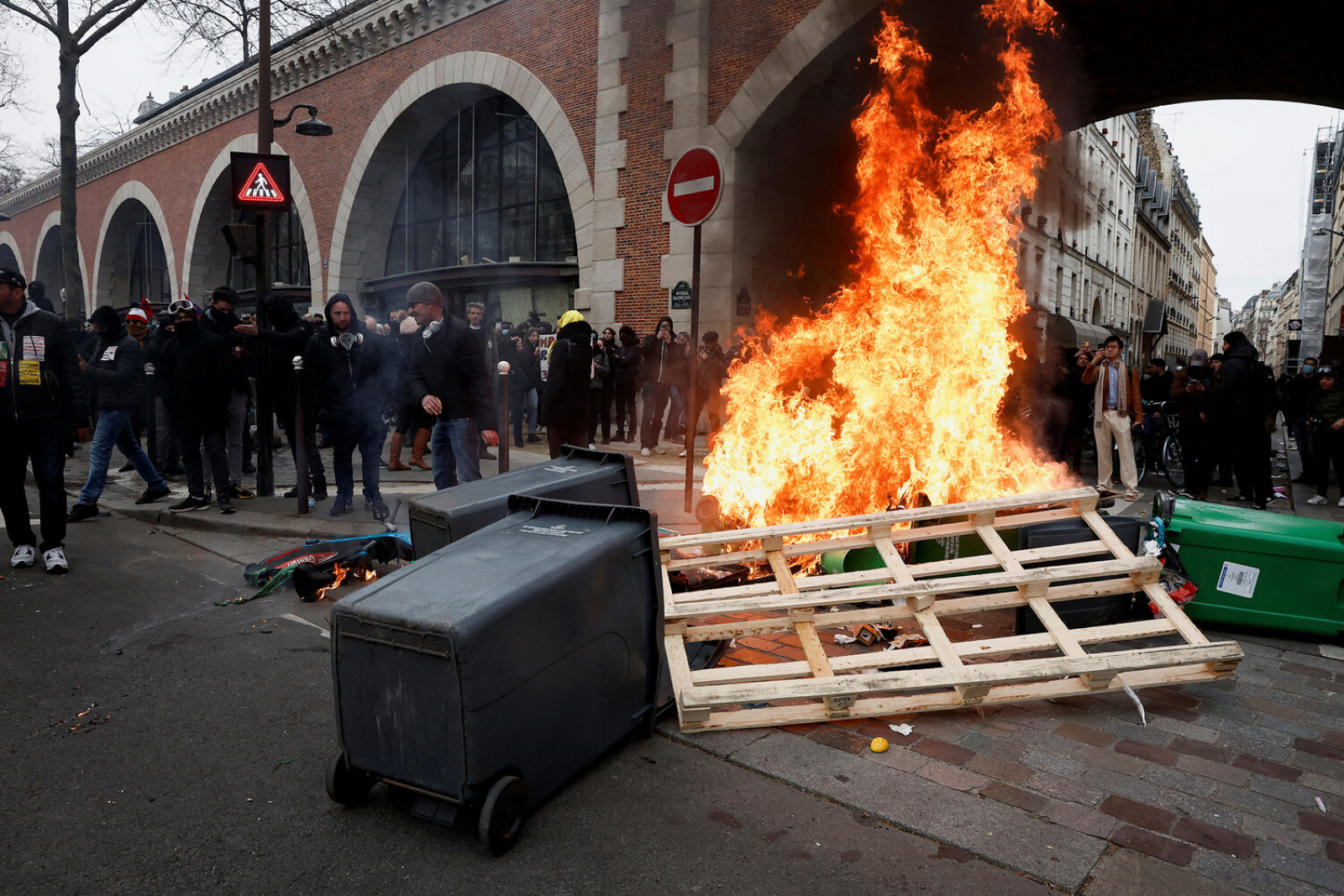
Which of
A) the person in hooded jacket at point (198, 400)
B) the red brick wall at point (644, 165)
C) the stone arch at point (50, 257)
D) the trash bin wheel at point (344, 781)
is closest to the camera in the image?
the trash bin wheel at point (344, 781)

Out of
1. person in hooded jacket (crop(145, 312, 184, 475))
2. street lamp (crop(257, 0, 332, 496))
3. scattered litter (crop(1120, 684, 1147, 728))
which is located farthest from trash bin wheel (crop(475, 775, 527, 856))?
person in hooded jacket (crop(145, 312, 184, 475))

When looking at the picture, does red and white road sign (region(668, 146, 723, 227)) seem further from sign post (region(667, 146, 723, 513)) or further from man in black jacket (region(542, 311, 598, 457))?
man in black jacket (region(542, 311, 598, 457))

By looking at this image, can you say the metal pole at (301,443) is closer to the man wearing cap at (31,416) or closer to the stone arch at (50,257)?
the man wearing cap at (31,416)

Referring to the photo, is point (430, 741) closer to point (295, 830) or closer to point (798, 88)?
point (295, 830)

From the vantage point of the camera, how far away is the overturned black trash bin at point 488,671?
2523 millimetres

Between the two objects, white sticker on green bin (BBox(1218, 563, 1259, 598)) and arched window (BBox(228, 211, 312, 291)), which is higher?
arched window (BBox(228, 211, 312, 291))

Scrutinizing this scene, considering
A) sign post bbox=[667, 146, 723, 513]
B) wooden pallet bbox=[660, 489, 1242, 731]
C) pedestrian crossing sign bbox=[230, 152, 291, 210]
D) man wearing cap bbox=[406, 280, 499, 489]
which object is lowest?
wooden pallet bbox=[660, 489, 1242, 731]

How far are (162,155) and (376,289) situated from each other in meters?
15.3

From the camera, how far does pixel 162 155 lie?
3077 centimetres

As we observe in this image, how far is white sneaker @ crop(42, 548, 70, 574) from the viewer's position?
5.87m

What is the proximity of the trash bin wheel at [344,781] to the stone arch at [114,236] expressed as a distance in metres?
34.7

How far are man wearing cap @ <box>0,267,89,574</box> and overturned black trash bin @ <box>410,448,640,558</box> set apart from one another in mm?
3366

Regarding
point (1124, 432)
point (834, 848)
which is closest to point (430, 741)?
point (834, 848)

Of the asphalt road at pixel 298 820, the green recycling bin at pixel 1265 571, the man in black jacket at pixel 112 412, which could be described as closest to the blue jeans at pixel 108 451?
the man in black jacket at pixel 112 412
